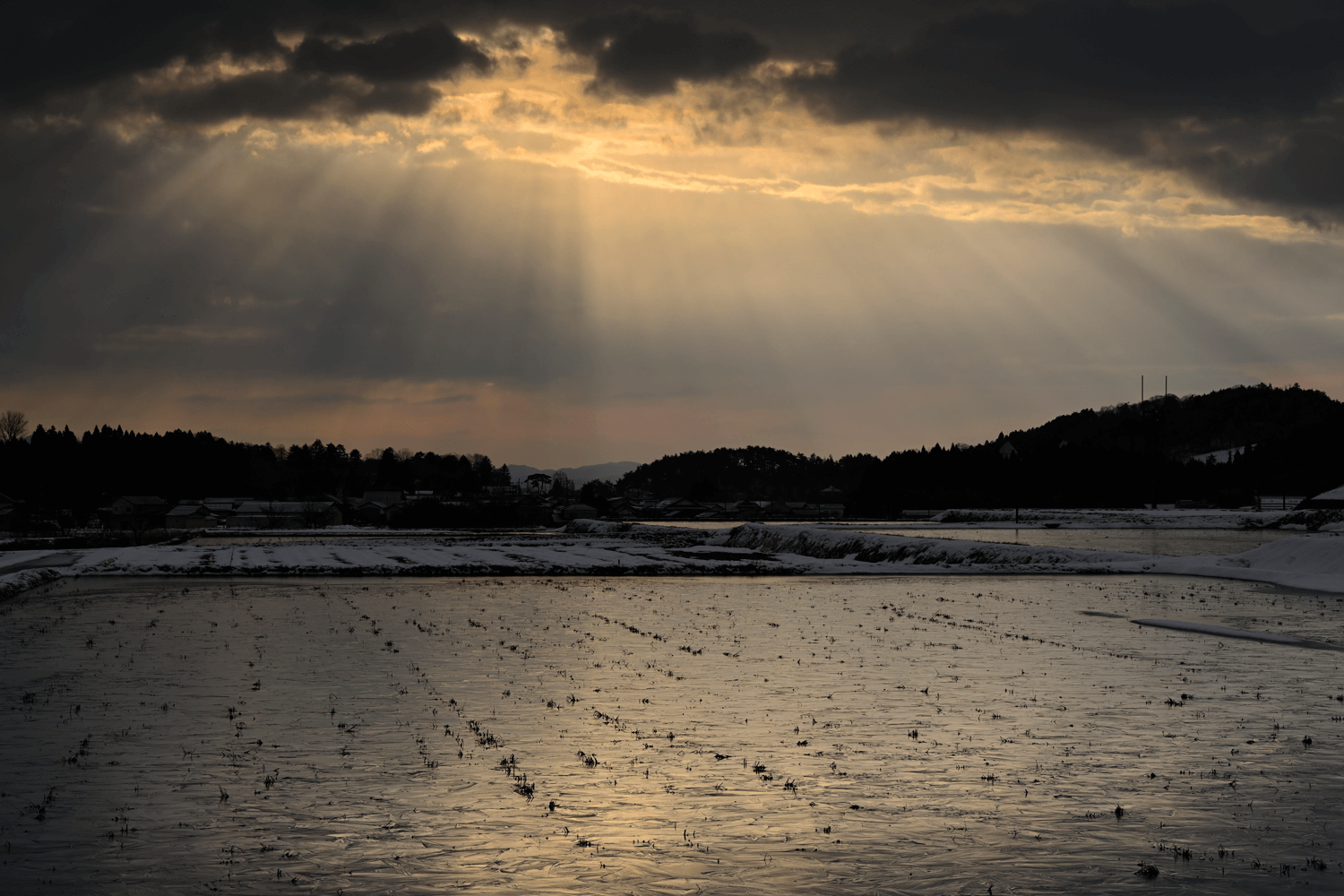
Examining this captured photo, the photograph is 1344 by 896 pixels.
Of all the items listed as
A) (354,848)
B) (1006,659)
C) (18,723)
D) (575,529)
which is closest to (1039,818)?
(354,848)

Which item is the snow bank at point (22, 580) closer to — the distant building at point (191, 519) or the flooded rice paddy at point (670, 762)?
the flooded rice paddy at point (670, 762)

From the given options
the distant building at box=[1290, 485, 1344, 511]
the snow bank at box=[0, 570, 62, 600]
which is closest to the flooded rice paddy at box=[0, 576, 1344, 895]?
the snow bank at box=[0, 570, 62, 600]

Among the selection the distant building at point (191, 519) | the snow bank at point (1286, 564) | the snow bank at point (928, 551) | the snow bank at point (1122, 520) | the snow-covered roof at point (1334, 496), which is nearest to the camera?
the snow bank at point (1286, 564)

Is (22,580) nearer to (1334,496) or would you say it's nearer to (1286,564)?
(1286,564)

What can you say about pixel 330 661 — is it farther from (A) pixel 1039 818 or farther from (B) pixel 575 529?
(B) pixel 575 529

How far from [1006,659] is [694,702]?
8.58 metres

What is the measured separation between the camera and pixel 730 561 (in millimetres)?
66375

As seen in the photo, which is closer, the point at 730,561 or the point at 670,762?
the point at 670,762

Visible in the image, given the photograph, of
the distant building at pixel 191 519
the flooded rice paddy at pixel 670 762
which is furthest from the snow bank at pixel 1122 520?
the distant building at pixel 191 519

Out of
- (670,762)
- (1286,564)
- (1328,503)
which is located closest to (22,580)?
(670,762)

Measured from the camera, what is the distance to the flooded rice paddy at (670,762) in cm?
1012

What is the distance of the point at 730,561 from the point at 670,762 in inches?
2065

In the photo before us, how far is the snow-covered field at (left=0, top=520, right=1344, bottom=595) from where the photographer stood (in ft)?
165

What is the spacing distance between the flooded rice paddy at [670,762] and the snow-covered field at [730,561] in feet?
78.9
